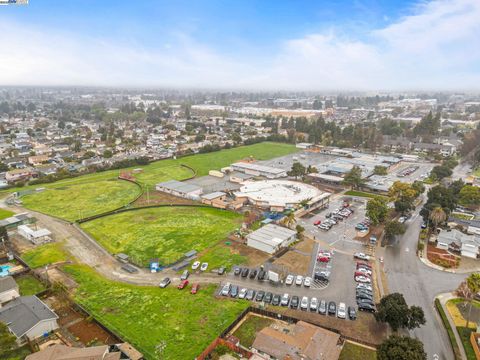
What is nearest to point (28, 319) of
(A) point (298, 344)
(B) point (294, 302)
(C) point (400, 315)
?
(A) point (298, 344)

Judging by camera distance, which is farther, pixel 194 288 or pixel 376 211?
pixel 376 211

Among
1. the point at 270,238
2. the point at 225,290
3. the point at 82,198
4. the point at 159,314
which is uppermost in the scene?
the point at 270,238

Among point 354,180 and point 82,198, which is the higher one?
point 354,180

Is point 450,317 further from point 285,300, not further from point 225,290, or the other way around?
point 225,290

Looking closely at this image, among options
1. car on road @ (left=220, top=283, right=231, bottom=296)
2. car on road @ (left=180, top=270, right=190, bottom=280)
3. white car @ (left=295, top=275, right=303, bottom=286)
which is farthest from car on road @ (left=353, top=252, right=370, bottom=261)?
car on road @ (left=180, top=270, right=190, bottom=280)

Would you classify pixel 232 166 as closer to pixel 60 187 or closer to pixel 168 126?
pixel 60 187

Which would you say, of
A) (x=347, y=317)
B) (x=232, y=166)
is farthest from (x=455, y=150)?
(x=347, y=317)
